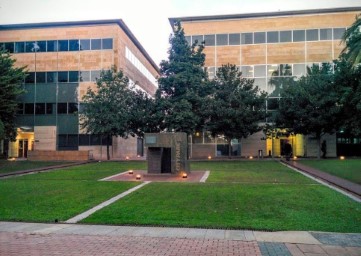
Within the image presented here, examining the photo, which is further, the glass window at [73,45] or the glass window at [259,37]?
the glass window at [73,45]

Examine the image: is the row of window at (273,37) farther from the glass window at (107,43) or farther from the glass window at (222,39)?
the glass window at (107,43)

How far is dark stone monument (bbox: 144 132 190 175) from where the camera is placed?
72.6 feet

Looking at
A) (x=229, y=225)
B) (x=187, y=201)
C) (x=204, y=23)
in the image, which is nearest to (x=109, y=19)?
(x=204, y=23)

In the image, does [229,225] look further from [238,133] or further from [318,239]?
[238,133]

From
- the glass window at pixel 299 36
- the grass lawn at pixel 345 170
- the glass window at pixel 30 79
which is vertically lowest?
the grass lawn at pixel 345 170

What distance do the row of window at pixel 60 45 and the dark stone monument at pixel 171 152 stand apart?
2693 centimetres

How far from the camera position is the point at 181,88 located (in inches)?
1481

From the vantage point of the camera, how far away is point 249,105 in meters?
38.4

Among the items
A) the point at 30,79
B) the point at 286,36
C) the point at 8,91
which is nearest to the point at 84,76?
the point at 30,79

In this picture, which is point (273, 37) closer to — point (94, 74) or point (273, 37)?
point (273, 37)

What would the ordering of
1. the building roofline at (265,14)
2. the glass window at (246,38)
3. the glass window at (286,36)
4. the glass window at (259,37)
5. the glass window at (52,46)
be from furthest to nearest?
the glass window at (52,46) < the glass window at (246,38) < the glass window at (259,37) < the glass window at (286,36) < the building roofline at (265,14)

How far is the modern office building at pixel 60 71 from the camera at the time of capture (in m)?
46.2

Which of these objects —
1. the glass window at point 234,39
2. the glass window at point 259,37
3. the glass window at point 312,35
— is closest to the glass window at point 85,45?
the glass window at point 234,39

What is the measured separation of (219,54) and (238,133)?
1232cm
